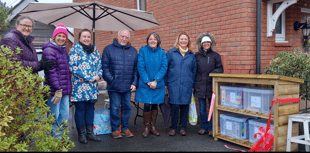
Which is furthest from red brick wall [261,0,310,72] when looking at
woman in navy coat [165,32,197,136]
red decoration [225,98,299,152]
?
red decoration [225,98,299,152]

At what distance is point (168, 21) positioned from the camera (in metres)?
7.26

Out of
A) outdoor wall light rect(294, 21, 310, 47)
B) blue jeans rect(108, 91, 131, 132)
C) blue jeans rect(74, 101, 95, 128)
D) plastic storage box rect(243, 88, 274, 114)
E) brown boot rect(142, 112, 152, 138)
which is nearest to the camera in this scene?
plastic storage box rect(243, 88, 274, 114)

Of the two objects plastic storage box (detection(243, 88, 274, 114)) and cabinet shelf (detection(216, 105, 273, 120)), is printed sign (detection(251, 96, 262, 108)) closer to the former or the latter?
plastic storage box (detection(243, 88, 274, 114))

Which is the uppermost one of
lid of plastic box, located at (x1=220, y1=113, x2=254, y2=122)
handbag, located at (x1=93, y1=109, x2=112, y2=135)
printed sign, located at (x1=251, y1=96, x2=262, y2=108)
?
printed sign, located at (x1=251, y1=96, x2=262, y2=108)

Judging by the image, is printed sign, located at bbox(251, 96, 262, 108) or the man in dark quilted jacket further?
the man in dark quilted jacket

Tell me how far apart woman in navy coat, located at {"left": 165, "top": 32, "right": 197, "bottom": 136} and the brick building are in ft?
3.21

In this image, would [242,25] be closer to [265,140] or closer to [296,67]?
[296,67]

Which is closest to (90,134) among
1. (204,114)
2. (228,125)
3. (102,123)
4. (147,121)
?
(102,123)

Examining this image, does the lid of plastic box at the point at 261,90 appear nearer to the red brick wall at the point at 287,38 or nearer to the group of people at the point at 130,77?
the group of people at the point at 130,77

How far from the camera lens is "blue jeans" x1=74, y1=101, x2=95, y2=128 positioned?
4.36 meters

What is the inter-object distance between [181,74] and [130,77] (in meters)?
0.95

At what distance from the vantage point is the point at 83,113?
4.42 m

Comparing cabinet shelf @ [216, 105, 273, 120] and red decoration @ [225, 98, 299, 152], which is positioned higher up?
cabinet shelf @ [216, 105, 273, 120]

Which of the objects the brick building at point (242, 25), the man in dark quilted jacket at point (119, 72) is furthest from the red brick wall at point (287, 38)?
the man in dark quilted jacket at point (119, 72)
